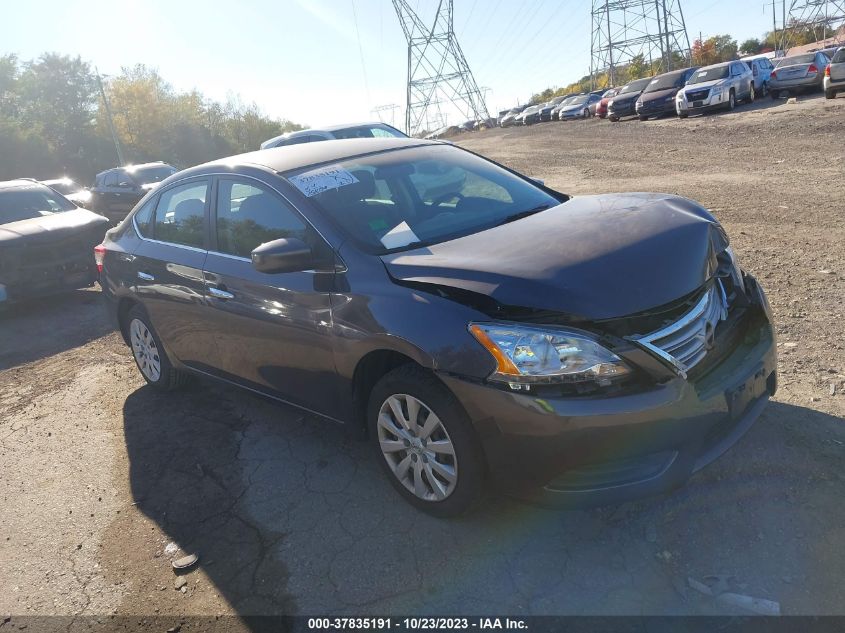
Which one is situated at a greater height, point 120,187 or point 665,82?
point 665,82

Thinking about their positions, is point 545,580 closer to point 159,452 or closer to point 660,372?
point 660,372

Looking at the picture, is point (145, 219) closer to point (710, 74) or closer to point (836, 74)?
point (836, 74)

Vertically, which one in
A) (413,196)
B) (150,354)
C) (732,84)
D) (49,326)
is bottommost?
(49,326)

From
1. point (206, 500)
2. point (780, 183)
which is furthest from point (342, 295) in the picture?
point (780, 183)

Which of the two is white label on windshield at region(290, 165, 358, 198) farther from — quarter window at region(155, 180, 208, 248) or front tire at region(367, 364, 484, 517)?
front tire at region(367, 364, 484, 517)

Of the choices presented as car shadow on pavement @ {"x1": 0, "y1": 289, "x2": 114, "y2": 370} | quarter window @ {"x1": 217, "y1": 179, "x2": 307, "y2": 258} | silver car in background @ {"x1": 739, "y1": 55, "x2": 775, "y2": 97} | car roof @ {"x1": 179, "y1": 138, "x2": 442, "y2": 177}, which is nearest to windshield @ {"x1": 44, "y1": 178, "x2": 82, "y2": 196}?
car shadow on pavement @ {"x1": 0, "y1": 289, "x2": 114, "y2": 370}

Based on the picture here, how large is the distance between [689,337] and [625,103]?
96.8 ft

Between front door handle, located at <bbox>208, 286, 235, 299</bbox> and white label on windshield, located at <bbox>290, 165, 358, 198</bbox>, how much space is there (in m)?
0.79

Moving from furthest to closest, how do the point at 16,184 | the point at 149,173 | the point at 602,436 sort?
the point at 149,173
the point at 16,184
the point at 602,436

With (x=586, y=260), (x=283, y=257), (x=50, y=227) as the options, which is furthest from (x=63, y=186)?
(x=586, y=260)

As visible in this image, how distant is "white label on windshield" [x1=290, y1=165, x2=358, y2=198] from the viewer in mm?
3734

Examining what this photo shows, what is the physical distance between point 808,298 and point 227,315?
4290mm

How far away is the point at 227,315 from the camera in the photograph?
13.5 feet

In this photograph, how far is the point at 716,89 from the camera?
23500 millimetres
